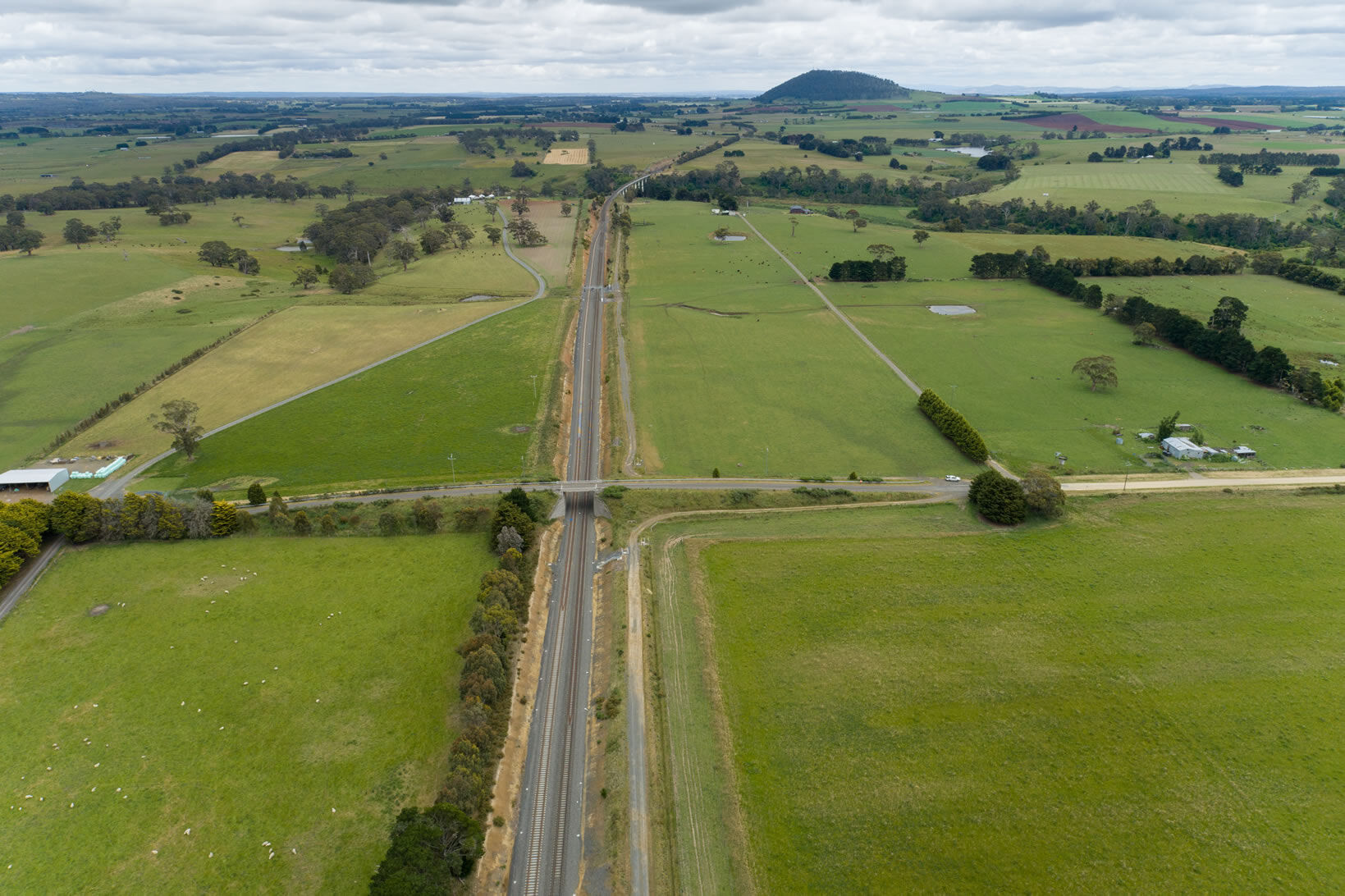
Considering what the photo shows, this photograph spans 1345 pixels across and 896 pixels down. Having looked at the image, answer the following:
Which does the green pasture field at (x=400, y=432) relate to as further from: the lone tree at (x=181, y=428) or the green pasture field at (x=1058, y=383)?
the green pasture field at (x=1058, y=383)

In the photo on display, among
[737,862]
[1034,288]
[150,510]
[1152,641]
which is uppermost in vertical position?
[1034,288]

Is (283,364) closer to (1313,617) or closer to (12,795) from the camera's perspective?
(12,795)

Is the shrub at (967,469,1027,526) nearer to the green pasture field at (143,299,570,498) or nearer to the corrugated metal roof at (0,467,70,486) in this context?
the green pasture field at (143,299,570,498)

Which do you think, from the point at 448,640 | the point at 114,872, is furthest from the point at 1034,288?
the point at 114,872

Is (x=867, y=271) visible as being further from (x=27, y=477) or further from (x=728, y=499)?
(x=27, y=477)

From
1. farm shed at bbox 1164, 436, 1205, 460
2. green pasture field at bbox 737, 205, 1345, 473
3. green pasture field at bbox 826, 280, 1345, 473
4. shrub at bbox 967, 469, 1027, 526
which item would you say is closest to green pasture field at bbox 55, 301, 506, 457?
green pasture field at bbox 737, 205, 1345, 473

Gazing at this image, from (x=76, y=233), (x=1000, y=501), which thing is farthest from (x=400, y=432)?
(x=76, y=233)

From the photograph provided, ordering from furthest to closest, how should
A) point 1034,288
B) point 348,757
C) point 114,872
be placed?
1. point 1034,288
2. point 348,757
3. point 114,872
